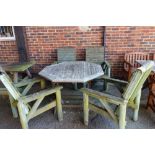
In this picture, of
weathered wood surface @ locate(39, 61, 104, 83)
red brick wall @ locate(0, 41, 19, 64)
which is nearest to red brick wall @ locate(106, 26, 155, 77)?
weathered wood surface @ locate(39, 61, 104, 83)

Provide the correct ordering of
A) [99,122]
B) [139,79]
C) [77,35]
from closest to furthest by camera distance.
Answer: [139,79] → [99,122] → [77,35]

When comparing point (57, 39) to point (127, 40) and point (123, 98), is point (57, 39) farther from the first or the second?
point (123, 98)

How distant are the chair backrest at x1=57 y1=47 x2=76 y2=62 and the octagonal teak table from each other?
0.57 m

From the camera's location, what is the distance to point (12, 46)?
4133 mm

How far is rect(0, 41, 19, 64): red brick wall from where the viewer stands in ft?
13.5

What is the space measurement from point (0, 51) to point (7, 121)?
211 centimetres

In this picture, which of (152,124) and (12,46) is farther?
(12,46)

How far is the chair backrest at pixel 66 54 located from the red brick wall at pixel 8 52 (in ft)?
3.84

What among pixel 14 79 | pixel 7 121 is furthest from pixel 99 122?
pixel 14 79

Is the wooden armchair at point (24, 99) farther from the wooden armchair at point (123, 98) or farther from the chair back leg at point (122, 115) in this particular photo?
the chair back leg at point (122, 115)

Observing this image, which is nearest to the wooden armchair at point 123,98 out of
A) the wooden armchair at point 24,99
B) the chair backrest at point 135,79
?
the chair backrest at point 135,79
